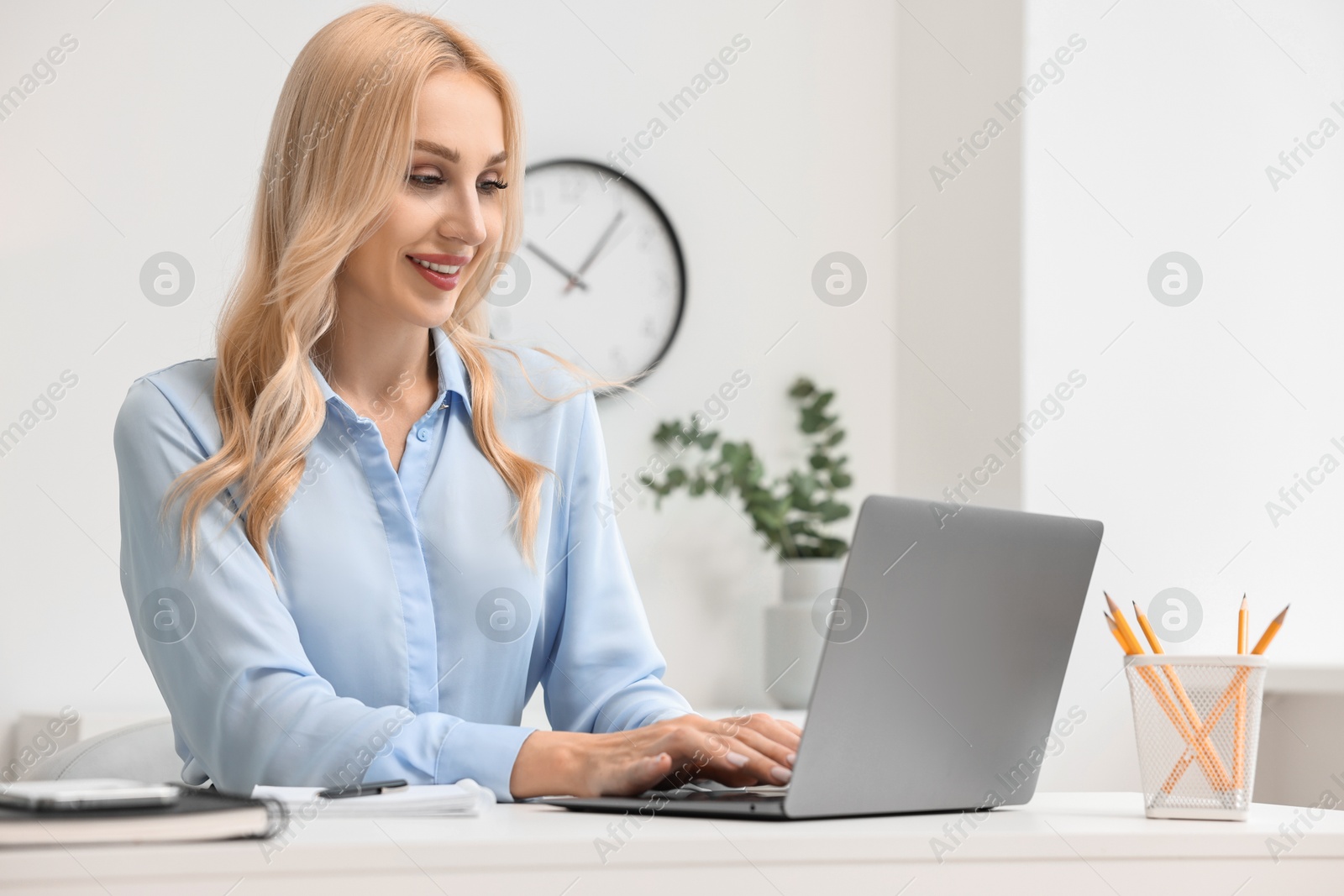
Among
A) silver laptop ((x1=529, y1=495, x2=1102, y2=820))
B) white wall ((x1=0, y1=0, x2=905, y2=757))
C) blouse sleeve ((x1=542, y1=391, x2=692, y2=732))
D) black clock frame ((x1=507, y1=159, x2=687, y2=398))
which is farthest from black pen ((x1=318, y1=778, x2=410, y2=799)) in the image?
black clock frame ((x1=507, y1=159, x2=687, y2=398))

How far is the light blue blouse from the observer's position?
1.09 m

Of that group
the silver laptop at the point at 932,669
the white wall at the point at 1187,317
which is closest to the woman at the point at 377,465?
the silver laptop at the point at 932,669

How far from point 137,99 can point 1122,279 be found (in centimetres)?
203

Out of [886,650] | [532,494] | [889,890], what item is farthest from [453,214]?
[889,890]

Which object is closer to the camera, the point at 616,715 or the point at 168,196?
the point at 616,715

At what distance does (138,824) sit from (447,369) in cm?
85

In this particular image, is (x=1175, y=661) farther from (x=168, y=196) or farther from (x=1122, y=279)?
(x=168, y=196)

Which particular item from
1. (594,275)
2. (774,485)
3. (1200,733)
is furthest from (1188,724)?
(594,275)

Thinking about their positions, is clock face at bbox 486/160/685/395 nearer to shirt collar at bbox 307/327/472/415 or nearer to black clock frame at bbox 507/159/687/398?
black clock frame at bbox 507/159/687/398

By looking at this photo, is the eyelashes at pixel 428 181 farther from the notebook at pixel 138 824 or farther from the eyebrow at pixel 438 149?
the notebook at pixel 138 824

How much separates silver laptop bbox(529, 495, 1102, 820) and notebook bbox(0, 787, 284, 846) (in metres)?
0.28

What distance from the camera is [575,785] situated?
1.03 meters

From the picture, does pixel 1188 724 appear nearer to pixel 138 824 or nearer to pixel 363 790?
pixel 363 790

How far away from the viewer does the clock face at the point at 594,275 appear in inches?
109
